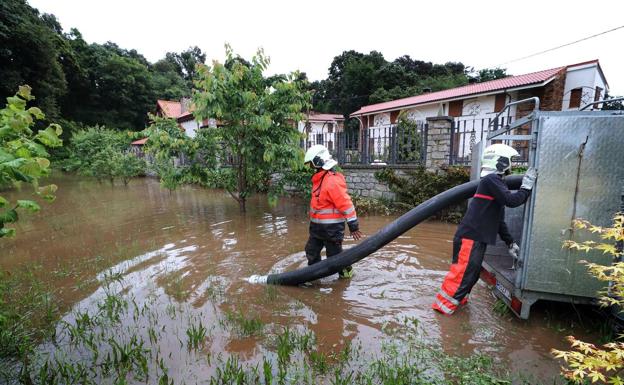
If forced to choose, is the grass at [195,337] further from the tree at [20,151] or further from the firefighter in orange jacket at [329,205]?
the firefighter in orange jacket at [329,205]

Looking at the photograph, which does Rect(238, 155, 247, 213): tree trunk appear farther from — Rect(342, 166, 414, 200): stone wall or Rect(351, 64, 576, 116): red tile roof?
Rect(351, 64, 576, 116): red tile roof

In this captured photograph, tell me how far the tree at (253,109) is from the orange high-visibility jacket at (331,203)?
9.77ft

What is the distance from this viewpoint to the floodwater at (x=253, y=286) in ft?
9.77

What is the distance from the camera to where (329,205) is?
13.7ft

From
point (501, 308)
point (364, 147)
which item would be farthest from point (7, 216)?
point (364, 147)

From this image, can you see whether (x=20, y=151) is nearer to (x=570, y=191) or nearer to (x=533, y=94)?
(x=570, y=191)

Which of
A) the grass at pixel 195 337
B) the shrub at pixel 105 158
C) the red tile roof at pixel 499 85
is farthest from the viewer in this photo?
the shrub at pixel 105 158

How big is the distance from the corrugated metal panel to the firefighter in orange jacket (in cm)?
194

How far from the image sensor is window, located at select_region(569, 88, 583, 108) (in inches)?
567

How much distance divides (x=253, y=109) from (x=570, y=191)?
19.9ft

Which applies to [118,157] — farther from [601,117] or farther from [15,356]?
[601,117]

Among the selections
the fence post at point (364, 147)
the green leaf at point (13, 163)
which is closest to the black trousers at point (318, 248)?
the green leaf at point (13, 163)

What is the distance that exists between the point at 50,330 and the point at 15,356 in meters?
0.36

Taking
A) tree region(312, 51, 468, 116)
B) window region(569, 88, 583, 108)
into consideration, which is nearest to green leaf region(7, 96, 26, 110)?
window region(569, 88, 583, 108)
